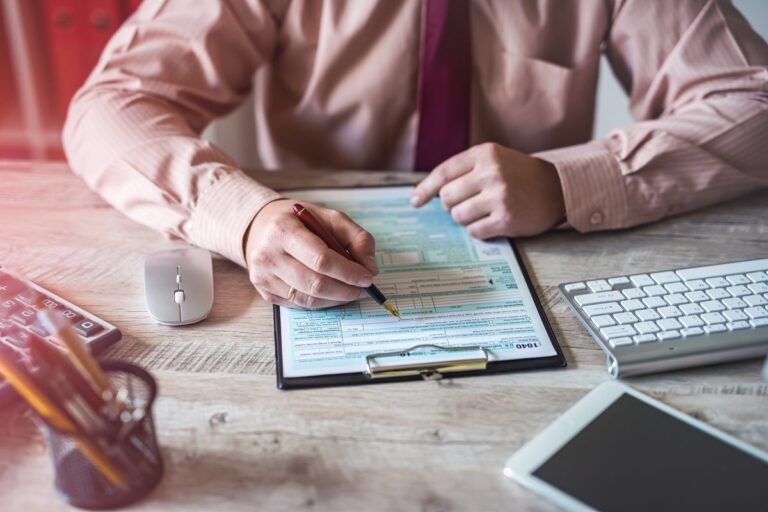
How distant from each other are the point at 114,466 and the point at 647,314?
51 cm

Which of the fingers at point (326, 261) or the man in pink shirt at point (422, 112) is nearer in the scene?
the fingers at point (326, 261)

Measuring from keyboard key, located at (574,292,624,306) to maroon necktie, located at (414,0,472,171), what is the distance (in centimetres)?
50

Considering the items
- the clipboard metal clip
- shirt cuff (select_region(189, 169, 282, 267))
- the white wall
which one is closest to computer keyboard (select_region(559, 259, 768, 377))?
the clipboard metal clip

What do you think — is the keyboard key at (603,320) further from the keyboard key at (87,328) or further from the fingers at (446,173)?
the keyboard key at (87,328)

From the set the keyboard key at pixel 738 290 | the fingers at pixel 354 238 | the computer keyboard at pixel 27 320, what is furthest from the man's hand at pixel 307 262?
the keyboard key at pixel 738 290

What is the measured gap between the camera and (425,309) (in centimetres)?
75

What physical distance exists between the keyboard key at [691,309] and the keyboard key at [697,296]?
12 millimetres

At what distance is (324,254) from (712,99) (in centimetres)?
70

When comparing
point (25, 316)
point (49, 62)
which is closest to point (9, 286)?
point (25, 316)

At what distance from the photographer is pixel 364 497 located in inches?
20.9

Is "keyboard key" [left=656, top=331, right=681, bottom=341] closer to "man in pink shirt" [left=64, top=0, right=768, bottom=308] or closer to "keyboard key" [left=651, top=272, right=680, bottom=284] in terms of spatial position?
"keyboard key" [left=651, top=272, right=680, bottom=284]

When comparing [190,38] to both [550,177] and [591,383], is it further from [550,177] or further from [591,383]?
[591,383]

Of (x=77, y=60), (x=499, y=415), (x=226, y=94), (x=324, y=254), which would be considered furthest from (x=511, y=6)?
(x=77, y=60)

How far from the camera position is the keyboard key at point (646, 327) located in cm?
69
